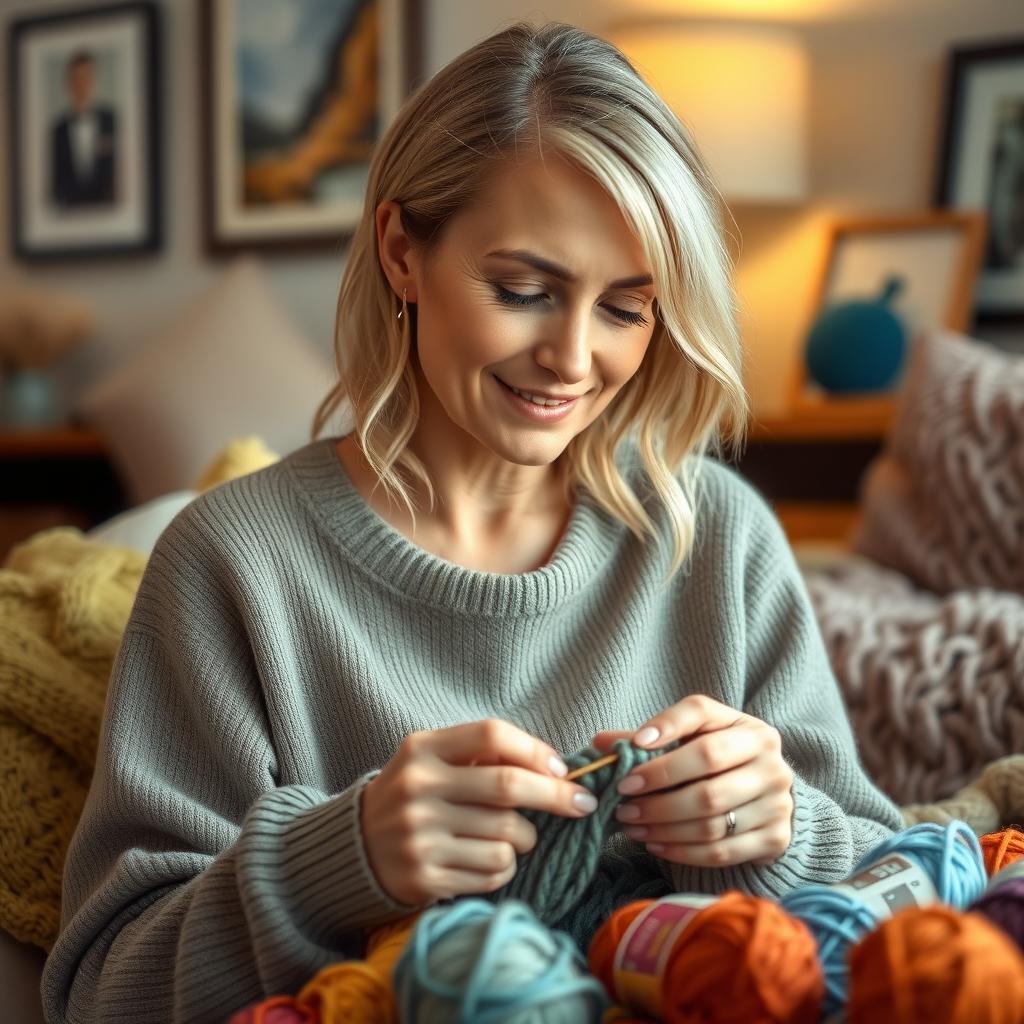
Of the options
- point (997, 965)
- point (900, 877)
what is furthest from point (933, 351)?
point (997, 965)

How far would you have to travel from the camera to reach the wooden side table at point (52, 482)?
11.1ft

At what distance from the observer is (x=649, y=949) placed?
779mm

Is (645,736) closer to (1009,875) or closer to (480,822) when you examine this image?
(480,822)

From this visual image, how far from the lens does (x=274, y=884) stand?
2.86ft

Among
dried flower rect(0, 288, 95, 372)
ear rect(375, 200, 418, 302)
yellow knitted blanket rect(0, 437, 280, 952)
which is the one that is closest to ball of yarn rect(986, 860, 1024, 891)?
ear rect(375, 200, 418, 302)

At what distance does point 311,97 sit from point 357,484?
2.41m

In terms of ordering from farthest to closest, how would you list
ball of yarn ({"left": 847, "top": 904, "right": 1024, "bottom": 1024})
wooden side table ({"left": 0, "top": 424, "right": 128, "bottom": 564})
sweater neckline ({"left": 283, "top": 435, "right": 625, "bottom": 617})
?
wooden side table ({"left": 0, "top": 424, "right": 128, "bottom": 564})
sweater neckline ({"left": 283, "top": 435, "right": 625, "bottom": 617})
ball of yarn ({"left": 847, "top": 904, "right": 1024, "bottom": 1024})

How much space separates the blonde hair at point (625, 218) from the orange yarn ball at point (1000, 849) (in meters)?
0.36

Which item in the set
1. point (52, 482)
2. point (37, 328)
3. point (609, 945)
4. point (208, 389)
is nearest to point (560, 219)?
point (609, 945)

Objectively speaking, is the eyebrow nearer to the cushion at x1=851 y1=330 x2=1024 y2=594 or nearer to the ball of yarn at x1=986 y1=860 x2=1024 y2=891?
the ball of yarn at x1=986 y1=860 x2=1024 y2=891

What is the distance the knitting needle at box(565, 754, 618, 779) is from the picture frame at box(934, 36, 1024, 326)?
6.98ft

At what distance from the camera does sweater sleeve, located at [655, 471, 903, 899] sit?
1.09 m

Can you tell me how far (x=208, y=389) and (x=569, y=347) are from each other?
86.6 inches

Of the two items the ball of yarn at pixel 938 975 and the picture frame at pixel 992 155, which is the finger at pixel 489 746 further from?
the picture frame at pixel 992 155
